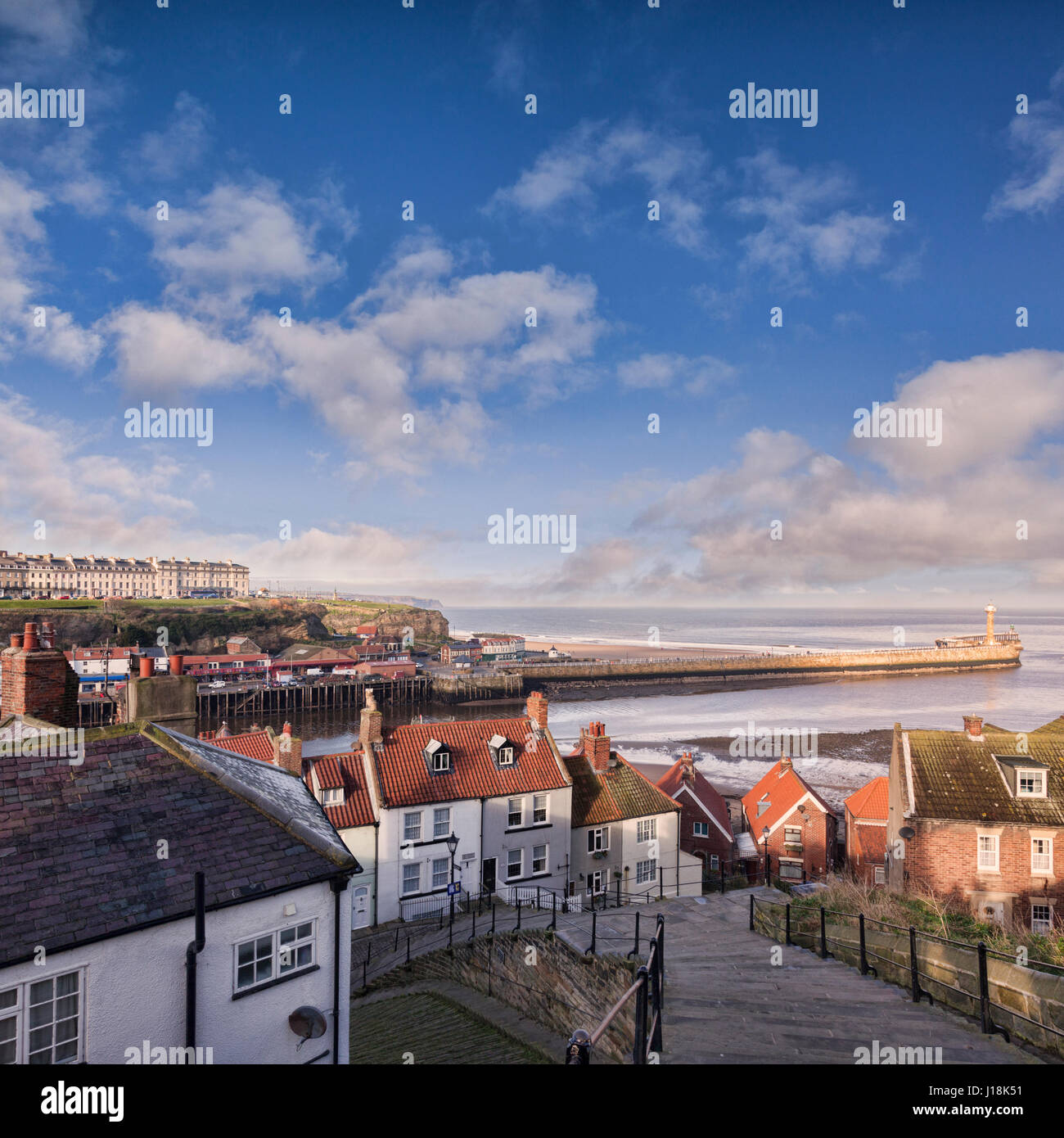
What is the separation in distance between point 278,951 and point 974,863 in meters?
21.5

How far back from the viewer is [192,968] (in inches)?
328

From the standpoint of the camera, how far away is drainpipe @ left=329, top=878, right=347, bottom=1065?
32.8ft

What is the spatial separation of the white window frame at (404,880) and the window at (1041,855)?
19.6 m

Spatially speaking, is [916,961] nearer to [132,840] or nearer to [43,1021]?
[132,840]

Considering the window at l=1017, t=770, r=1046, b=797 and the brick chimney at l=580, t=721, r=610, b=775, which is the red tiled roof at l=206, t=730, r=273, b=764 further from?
the window at l=1017, t=770, r=1046, b=797

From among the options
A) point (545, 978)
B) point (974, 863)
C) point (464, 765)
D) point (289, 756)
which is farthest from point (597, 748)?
point (545, 978)

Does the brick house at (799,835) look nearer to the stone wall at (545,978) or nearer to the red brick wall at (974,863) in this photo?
the red brick wall at (974,863)

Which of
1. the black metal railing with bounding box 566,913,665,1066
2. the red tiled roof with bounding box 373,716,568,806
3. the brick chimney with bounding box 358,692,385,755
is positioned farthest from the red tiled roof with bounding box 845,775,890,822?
the black metal railing with bounding box 566,913,665,1066

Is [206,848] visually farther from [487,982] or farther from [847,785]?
[847,785]

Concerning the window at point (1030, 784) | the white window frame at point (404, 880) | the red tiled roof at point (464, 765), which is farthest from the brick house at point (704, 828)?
the white window frame at point (404, 880)

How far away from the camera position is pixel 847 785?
44.5m

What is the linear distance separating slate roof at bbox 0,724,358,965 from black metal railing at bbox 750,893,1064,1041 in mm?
8075

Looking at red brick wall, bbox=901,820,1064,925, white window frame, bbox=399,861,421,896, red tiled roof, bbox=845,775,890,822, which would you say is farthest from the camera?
red tiled roof, bbox=845,775,890,822

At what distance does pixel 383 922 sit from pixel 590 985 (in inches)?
519
